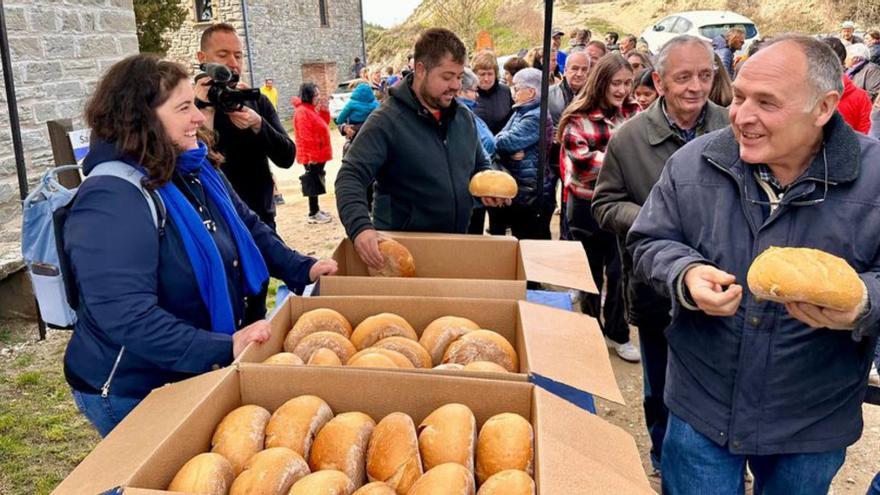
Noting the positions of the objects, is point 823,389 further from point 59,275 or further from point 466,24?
point 466,24

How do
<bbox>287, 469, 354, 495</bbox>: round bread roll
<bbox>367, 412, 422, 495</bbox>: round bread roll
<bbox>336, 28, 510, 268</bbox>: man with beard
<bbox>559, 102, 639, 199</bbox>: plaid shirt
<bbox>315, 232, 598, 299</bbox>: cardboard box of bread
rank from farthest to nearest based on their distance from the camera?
<bbox>559, 102, 639, 199</bbox>: plaid shirt → <bbox>336, 28, 510, 268</bbox>: man with beard → <bbox>315, 232, 598, 299</bbox>: cardboard box of bread → <bbox>367, 412, 422, 495</bbox>: round bread roll → <bbox>287, 469, 354, 495</bbox>: round bread roll

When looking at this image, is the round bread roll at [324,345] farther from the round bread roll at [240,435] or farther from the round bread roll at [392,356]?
the round bread roll at [240,435]

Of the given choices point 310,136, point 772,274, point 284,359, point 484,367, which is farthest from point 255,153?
point 310,136

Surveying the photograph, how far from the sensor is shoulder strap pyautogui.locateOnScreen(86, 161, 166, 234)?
6.30 feet

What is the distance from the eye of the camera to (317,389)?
1778 mm

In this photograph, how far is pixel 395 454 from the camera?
155cm

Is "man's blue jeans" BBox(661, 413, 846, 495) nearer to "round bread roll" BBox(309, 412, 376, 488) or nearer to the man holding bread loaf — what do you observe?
the man holding bread loaf

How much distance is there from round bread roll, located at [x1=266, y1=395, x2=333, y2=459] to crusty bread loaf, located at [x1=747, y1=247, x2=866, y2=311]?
44.9 inches

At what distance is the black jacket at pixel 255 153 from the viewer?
371 cm

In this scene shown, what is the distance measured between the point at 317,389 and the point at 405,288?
76 centimetres

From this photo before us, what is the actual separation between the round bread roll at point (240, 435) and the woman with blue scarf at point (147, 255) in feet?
0.94

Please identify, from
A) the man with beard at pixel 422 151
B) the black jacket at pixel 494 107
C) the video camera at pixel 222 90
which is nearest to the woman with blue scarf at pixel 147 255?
the man with beard at pixel 422 151

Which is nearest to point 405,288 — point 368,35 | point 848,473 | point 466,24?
point 848,473

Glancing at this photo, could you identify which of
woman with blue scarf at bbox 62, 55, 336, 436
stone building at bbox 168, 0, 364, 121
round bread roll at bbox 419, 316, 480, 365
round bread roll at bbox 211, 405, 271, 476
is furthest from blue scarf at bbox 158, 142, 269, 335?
stone building at bbox 168, 0, 364, 121
